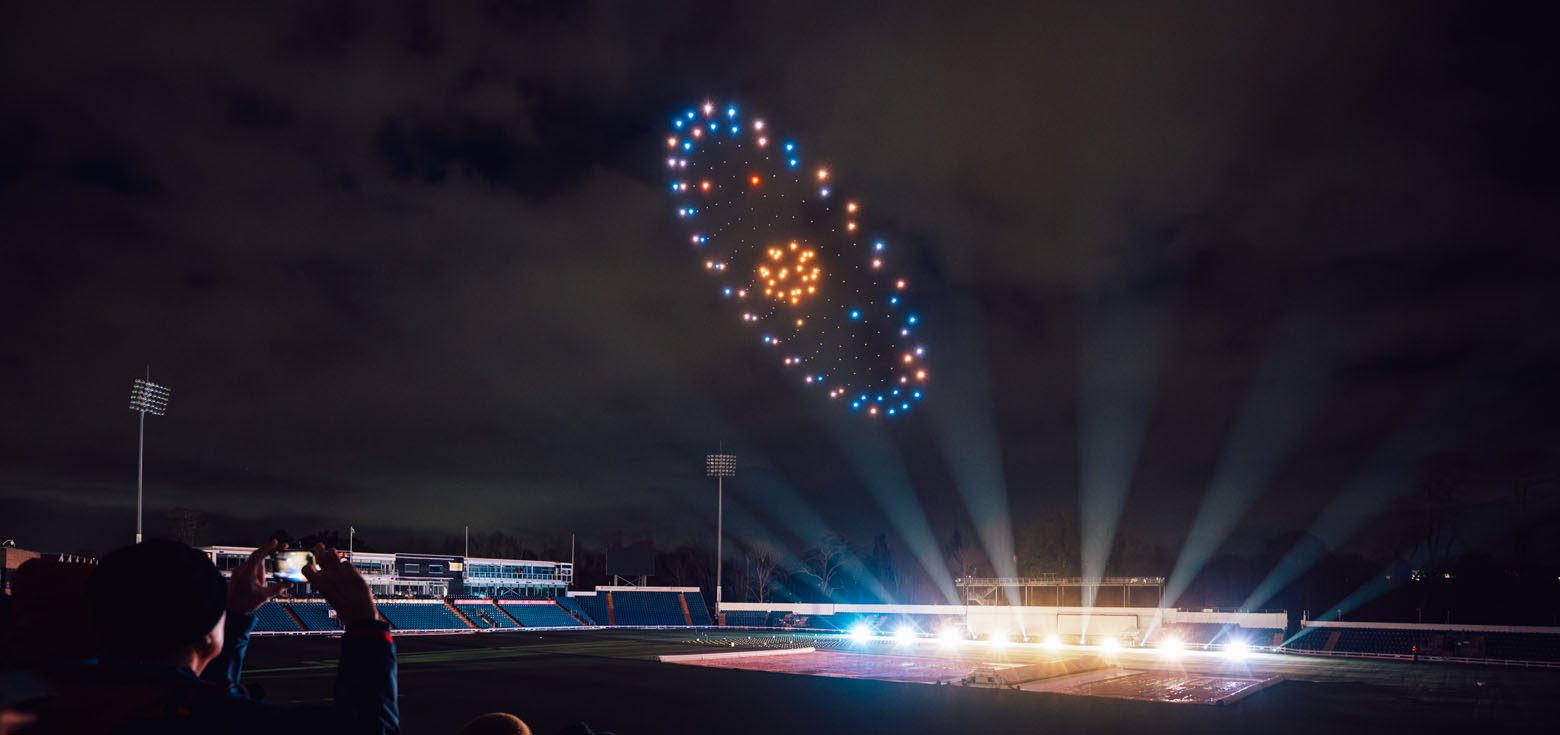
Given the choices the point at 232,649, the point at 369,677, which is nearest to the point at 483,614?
the point at 232,649

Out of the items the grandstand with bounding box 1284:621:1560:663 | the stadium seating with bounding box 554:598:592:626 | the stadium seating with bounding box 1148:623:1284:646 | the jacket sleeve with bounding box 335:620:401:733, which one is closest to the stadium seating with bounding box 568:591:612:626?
the stadium seating with bounding box 554:598:592:626

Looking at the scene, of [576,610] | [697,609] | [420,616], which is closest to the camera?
[420,616]

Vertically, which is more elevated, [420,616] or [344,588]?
[344,588]

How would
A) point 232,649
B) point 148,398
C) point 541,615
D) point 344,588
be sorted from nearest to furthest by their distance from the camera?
point 344,588 → point 232,649 → point 148,398 → point 541,615

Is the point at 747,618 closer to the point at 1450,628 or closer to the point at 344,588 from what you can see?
the point at 1450,628

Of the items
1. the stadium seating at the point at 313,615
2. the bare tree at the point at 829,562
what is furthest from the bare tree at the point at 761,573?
the stadium seating at the point at 313,615

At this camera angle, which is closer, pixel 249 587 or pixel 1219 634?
pixel 249 587
